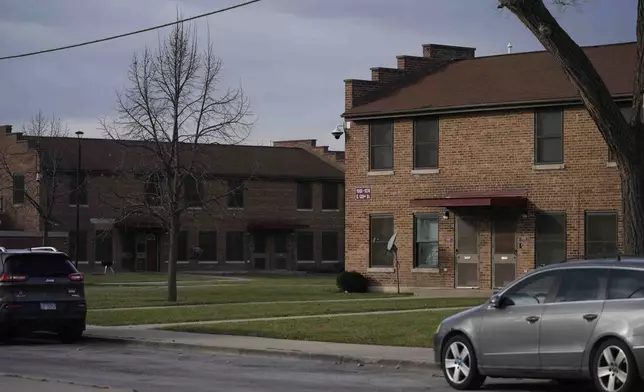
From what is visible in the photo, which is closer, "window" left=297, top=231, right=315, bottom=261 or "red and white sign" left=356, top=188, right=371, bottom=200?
"red and white sign" left=356, top=188, right=371, bottom=200

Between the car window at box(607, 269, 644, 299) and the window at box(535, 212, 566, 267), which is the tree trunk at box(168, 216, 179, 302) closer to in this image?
the window at box(535, 212, 566, 267)

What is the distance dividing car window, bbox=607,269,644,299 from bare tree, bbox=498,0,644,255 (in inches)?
196

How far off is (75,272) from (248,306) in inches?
380

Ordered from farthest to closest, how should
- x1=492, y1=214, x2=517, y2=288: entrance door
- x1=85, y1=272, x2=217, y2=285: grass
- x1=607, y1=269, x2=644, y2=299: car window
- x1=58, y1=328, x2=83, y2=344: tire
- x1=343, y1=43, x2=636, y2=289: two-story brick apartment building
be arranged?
x1=85, y1=272, x2=217, y2=285: grass → x1=492, y1=214, x2=517, y2=288: entrance door → x1=343, y1=43, x2=636, y2=289: two-story brick apartment building → x1=58, y1=328, x2=83, y2=344: tire → x1=607, y1=269, x2=644, y2=299: car window

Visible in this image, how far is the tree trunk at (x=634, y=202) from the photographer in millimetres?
18172

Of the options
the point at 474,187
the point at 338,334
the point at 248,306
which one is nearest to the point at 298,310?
the point at 248,306

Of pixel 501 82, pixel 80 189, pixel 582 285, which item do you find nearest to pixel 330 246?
pixel 80 189

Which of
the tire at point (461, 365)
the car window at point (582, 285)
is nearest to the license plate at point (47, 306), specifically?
the tire at point (461, 365)

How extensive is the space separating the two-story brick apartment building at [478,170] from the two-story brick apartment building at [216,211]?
82.6ft

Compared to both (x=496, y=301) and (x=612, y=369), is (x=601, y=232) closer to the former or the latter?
(x=496, y=301)

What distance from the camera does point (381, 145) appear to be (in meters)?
40.3

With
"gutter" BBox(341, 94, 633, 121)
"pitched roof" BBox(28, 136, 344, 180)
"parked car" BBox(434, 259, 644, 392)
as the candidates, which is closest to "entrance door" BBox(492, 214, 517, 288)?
"gutter" BBox(341, 94, 633, 121)

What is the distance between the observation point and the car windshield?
74.1 feet

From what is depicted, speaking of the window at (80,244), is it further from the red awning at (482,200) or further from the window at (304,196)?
the red awning at (482,200)
